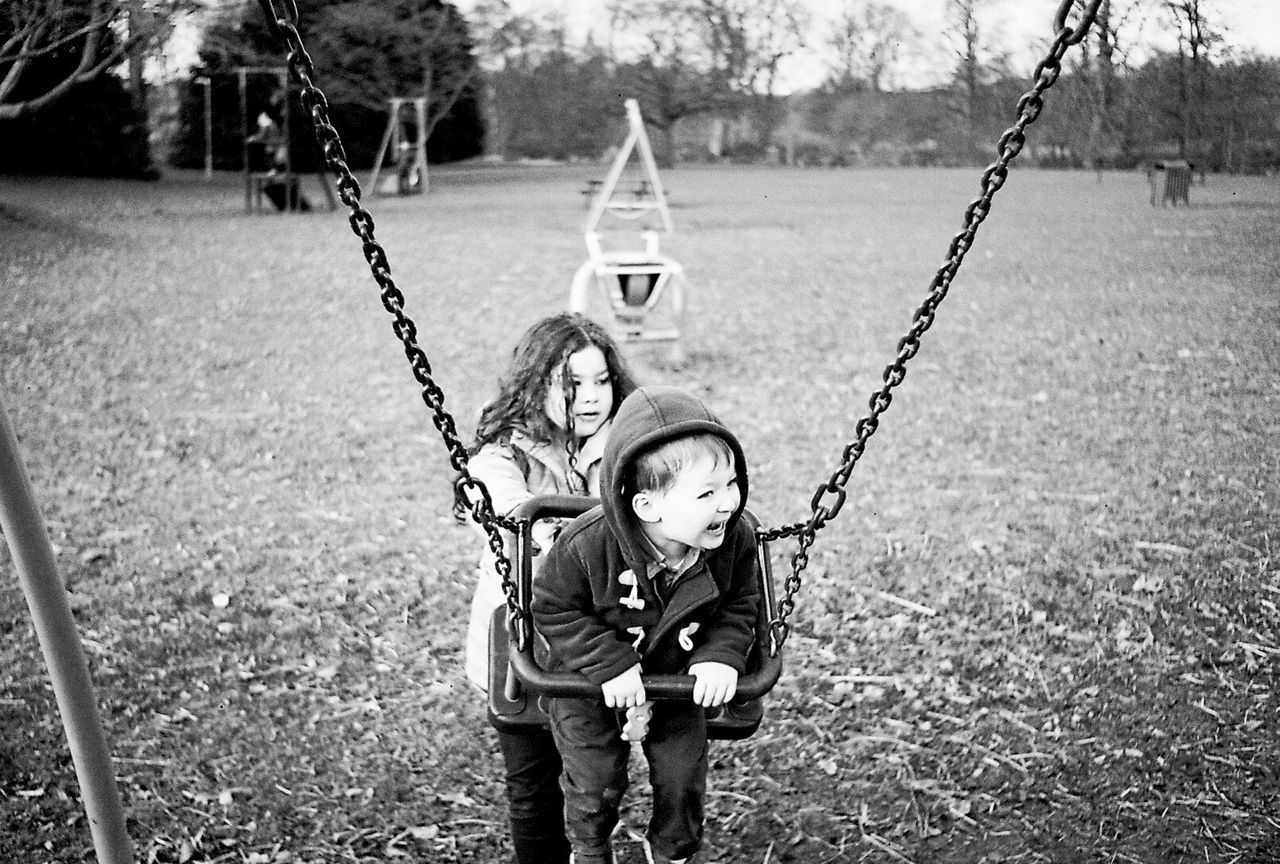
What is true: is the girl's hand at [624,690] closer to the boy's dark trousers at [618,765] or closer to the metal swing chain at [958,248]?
the boy's dark trousers at [618,765]

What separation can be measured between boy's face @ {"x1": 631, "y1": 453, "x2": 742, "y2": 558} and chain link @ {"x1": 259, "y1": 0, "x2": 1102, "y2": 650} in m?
0.16

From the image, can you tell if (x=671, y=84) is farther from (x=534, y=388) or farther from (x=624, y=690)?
(x=624, y=690)

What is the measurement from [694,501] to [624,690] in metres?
0.33

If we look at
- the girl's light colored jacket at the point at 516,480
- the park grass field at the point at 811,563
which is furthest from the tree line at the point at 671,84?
the girl's light colored jacket at the point at 516,480

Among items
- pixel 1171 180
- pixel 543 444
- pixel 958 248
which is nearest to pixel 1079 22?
pixel 958 248

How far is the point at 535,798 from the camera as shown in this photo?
2469 millimetres

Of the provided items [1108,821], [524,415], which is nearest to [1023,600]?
[1108,821]

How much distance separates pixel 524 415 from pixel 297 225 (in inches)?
543

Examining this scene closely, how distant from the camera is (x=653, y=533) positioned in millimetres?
1970

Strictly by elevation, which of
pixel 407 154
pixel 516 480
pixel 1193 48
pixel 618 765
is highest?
pixel 407 154

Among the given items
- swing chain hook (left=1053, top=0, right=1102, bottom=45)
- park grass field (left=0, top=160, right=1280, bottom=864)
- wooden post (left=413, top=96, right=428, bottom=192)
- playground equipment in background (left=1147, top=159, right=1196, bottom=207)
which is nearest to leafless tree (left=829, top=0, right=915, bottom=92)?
park grass field (left=0, top=160, right=1280, bottom=864)

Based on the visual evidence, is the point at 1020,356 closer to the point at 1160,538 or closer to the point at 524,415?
the point at 1160,538

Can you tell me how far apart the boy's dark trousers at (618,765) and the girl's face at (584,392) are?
66 cm

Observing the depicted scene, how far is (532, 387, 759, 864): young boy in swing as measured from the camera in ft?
6.21
